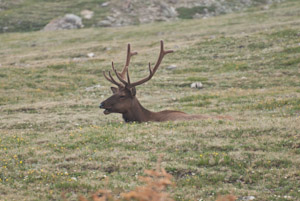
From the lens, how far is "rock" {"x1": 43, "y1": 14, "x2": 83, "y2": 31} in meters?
73.6

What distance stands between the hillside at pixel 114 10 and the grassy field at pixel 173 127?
3402 cm

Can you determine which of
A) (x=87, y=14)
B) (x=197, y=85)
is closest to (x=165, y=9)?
(x=87, y=14)

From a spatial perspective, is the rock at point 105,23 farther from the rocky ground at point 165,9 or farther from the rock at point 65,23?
the rock at point 65,23

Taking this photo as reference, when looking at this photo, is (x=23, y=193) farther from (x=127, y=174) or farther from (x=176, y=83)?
(x=176, y=83)

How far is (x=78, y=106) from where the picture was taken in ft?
74.3

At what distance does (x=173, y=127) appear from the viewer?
548 inches

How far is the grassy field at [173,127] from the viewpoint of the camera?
947cm

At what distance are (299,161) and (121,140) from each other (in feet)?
16.2

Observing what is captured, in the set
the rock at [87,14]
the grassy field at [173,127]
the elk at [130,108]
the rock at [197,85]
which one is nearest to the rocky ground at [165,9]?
the rock at [87,14]

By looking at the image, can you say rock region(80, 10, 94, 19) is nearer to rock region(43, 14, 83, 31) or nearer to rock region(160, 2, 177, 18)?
rock region(43, 14, 83, 31)

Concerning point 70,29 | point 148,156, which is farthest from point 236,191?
point 70,29

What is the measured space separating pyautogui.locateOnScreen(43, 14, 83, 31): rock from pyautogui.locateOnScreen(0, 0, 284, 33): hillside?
4.04ft

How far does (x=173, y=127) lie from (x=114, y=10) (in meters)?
68.2

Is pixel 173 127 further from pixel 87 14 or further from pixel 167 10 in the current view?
pixel 87 14
